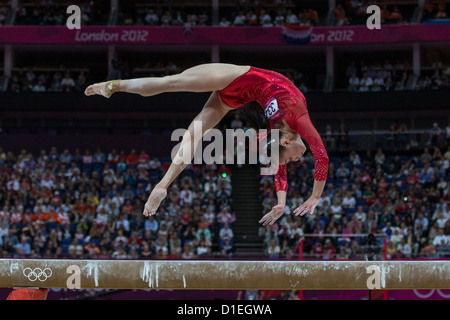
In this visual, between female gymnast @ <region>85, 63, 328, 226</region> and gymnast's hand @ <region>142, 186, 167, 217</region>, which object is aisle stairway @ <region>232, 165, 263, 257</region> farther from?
A: gymnast's hand @ <region>142, 186, 167, 217</region>

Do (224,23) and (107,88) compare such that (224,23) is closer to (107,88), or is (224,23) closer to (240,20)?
(240,20)

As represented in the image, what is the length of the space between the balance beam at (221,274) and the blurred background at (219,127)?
8.15 m

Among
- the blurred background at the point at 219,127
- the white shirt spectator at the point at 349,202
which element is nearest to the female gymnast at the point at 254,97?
the blurred background at the point at 219,127

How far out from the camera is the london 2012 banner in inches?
810

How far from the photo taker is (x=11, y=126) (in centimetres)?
2205

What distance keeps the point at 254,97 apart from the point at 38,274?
2.82m

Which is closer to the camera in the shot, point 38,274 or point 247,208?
point 38,274

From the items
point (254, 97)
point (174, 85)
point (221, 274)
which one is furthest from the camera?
point (254, 97)

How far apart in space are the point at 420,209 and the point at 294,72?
8.26 metres

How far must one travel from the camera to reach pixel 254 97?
6.41 meters

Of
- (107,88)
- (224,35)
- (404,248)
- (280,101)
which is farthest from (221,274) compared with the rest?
(224,35)

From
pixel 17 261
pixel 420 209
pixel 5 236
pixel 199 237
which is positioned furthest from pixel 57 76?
pixel 17 261

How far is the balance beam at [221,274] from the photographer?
18.0ft
